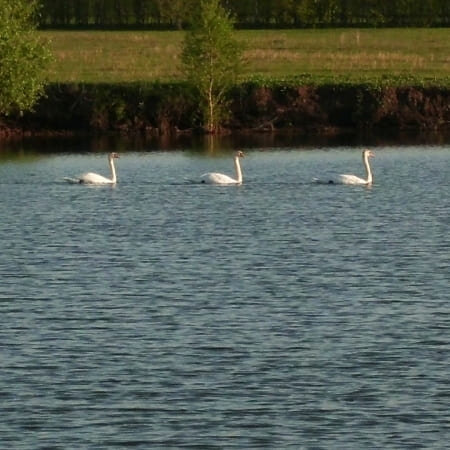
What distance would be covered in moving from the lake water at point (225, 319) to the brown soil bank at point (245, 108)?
22632mm

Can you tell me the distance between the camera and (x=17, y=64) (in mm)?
71312

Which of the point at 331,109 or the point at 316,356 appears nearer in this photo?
the point at 316,356

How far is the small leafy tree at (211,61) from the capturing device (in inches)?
2884

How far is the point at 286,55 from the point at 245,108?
14.7 meters

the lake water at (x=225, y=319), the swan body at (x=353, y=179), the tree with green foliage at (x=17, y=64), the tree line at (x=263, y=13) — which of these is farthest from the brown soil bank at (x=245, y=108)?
the tree line at (x=263, y=13)

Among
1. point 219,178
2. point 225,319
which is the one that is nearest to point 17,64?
point 219,178

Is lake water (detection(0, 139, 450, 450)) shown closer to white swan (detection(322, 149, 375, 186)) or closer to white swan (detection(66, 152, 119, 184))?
white swan (detection(322, 149, 375, 186))

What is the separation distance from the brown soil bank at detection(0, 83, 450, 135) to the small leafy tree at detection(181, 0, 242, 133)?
30.9 inches

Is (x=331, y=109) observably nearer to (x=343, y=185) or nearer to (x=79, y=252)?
(x=343, y=185)

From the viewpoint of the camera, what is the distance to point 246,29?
112 meters

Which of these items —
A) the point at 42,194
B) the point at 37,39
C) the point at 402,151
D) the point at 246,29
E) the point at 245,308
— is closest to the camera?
the point at 245,308

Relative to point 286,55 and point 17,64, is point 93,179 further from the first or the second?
point 286,55

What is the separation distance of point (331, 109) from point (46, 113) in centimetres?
1236

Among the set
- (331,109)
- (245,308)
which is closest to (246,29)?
(331,109)
